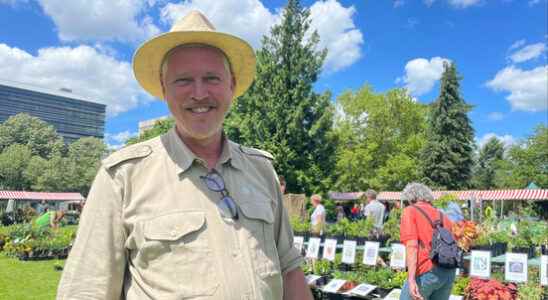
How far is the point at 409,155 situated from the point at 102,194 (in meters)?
41.4

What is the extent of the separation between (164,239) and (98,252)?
209mm

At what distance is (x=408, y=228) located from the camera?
196 inches

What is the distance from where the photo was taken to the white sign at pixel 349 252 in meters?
7.50

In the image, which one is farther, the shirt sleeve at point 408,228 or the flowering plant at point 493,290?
the flowering plant at point 493,290

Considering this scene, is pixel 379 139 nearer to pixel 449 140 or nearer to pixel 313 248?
pixel 449 140

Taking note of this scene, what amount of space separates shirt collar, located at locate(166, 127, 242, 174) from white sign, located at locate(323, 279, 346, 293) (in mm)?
5403

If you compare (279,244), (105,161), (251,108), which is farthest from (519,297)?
(251,108)

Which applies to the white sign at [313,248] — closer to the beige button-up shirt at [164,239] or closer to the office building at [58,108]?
the beige button-up shirt at [164,239]

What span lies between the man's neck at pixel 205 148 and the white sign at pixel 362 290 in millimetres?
5241

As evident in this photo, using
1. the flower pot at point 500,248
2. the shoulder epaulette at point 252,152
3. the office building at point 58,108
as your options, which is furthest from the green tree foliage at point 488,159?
→ the office building at point 58,108

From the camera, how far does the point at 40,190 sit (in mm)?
51312

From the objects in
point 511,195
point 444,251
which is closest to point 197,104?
point 444,251

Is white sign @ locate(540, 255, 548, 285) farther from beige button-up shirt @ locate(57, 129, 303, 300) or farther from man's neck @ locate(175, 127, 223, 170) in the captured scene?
man's neck @ locate(175, 127, 223, 170)

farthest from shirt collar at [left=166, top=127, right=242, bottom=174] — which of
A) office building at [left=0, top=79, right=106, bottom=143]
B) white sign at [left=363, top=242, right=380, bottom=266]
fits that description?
office building at [left=0, top=79, right=106, bottom=143]
